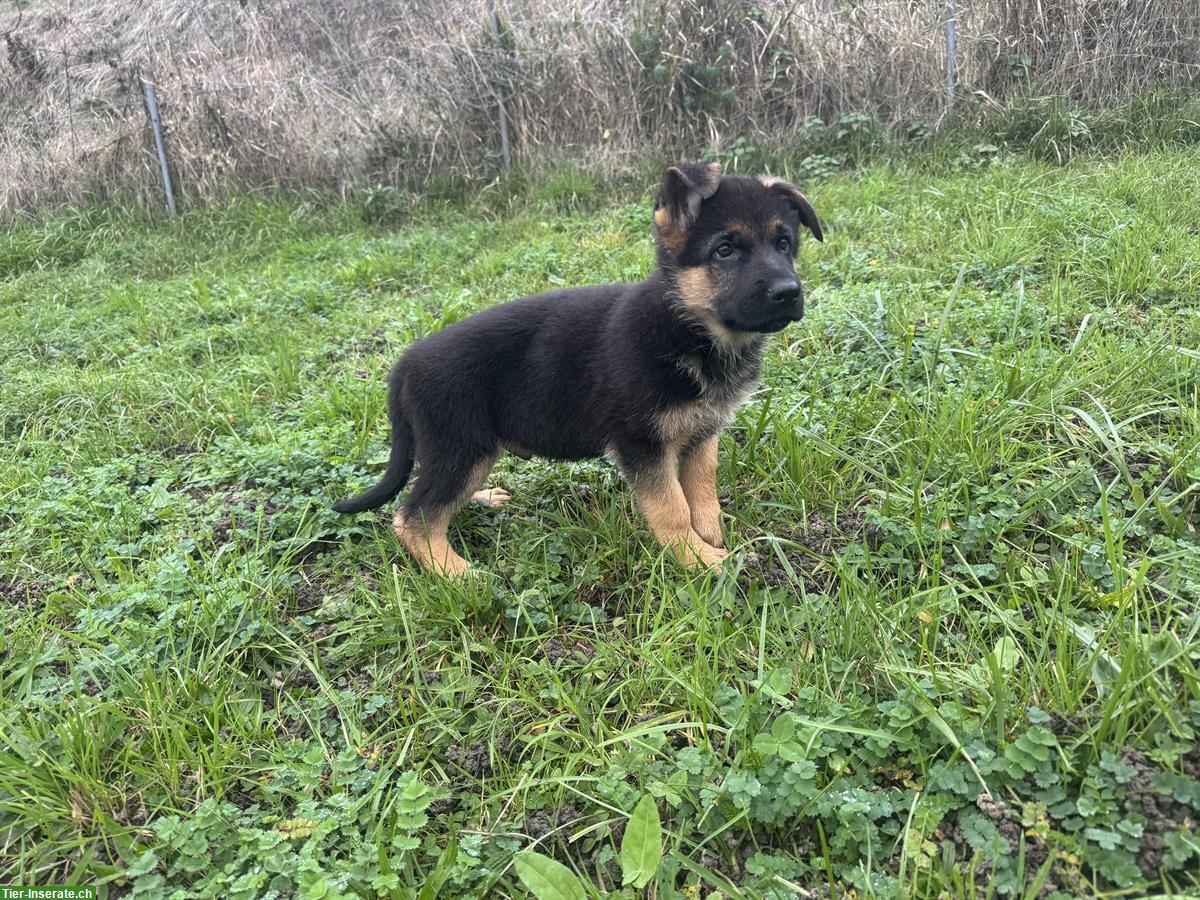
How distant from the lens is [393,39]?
1089 centimetres

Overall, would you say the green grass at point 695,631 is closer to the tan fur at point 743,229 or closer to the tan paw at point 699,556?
the tan paw at point 699,556

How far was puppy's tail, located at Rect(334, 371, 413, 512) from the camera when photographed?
3.24 meters

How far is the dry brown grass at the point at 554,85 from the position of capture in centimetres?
816

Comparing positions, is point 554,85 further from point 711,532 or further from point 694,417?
point 711,532

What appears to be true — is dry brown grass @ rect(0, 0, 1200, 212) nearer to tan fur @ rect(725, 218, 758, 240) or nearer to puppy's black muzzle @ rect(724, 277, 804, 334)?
tan fur @ rect(725, 218, 758, 240)

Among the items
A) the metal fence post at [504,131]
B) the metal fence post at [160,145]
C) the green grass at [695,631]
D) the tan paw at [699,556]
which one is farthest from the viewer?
the metal fence post at [160,145]

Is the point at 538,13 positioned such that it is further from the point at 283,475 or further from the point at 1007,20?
the point at 283,475

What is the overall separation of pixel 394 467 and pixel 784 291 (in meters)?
1.85

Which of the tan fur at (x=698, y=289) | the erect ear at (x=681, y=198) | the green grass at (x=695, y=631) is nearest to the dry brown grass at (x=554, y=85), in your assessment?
the green grass at (x=695, y=631)

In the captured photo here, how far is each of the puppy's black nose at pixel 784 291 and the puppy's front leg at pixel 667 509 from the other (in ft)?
2.60

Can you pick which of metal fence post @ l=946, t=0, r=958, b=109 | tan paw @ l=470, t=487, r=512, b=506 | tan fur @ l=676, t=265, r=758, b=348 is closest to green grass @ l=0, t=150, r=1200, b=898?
tan paw @ l=470, t=487, r=512, b=506

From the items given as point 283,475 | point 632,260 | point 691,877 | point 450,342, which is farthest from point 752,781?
point 632,260

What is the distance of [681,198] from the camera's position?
3.10 metres

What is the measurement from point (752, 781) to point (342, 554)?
2117 millimetres
